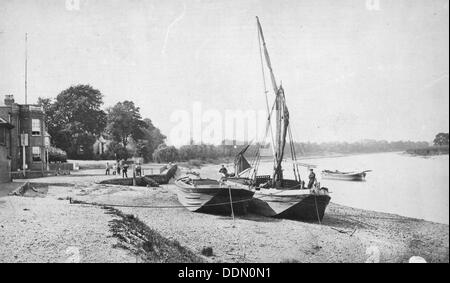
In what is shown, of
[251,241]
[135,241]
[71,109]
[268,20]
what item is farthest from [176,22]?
[71,109]

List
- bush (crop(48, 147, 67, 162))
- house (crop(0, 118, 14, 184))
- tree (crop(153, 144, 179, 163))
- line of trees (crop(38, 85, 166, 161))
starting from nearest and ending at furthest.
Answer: house (crop(0, 118, 14, 184)), line of trees (crop(38, 85, 166, 161)), tree (crop(153, 144, 179, 163)), bush (crop(48, 147, 67, 162))

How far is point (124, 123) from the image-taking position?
64.1ft

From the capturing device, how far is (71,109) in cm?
2292

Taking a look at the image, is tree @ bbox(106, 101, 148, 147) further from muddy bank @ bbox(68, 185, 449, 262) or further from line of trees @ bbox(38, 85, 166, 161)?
muddy bank @ bbox(68, 185, 449, 262)

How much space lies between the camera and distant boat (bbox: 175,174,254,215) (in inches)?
539

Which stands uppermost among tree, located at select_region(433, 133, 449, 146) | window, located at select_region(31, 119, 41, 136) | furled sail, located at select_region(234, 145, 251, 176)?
window, located at select_region(31, 119, 41, 136)

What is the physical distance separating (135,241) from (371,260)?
755 centimetres

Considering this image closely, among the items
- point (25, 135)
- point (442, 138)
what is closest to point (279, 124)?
point (442, 138)

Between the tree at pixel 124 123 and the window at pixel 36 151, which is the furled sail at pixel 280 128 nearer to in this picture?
the tree at pixel 124 123

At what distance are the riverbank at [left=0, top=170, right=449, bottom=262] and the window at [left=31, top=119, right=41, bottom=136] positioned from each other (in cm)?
814

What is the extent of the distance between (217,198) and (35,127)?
16313 millimetres

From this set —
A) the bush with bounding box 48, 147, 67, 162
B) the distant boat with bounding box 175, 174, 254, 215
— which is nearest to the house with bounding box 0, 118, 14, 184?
the bush with bounding box 48, 147, 67, 162

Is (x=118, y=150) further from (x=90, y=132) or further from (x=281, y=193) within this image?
(x=281, y=193)

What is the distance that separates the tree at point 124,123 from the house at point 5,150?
5827 millimetres
